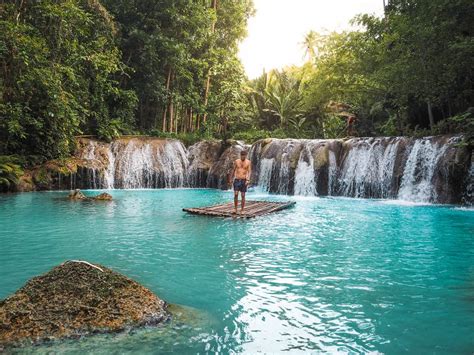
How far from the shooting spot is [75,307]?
3438mm

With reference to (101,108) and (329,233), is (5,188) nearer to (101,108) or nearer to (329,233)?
(101,108)

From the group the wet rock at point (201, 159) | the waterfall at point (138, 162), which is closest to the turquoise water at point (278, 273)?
the waterfall at point (138, 162)

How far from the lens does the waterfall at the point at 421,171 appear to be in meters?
15.0

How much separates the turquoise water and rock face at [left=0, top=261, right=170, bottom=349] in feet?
0.53

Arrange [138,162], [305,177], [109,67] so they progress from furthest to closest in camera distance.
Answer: [138,162] → [109,67] → [305,177]

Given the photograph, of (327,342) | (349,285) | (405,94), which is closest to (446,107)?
(405,94)

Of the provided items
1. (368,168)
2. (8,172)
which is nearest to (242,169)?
(368,168)

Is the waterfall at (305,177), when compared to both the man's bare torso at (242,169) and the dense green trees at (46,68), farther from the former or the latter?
the dense green trees at (46,68)

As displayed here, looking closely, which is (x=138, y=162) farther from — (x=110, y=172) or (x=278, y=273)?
(x=278, y=273)

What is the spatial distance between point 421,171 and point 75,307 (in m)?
14.8

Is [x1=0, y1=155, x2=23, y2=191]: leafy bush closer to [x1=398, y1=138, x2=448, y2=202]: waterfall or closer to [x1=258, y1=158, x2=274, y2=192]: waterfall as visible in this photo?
[x1=258, y1=158, x2=274, y2=192]: waterfall

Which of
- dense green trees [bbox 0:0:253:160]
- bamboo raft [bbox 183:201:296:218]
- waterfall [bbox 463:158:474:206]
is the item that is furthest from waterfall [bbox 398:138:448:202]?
dense green trees [bbox 0:0:253:160]

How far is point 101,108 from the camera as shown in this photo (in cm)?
2366

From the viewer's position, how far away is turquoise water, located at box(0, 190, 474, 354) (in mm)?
3426
